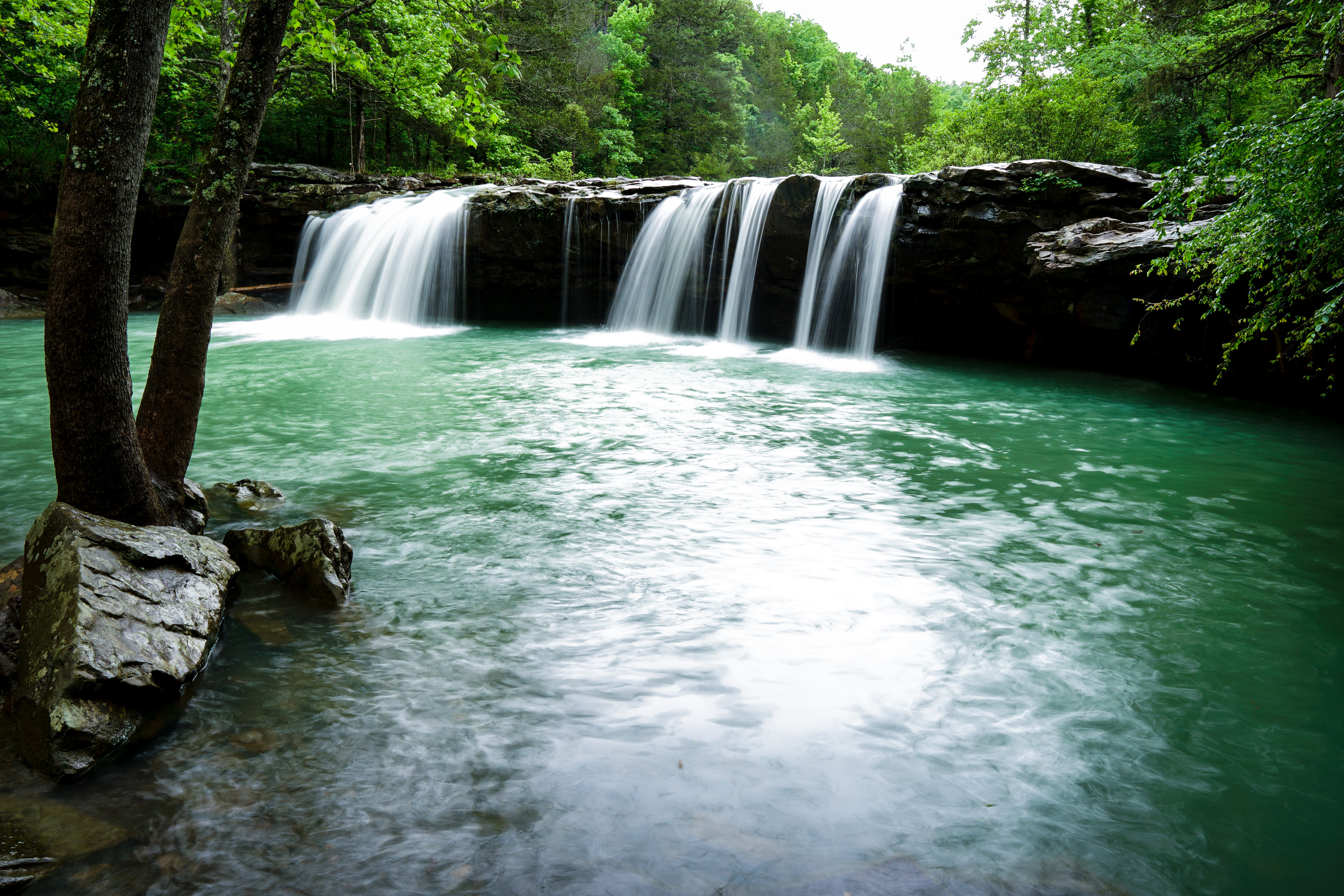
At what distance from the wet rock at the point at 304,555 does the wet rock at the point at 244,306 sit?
1839 cm

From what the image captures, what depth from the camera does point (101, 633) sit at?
3234 millimetres

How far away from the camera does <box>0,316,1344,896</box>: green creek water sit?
110 inches

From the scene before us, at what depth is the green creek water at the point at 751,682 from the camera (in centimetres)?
280

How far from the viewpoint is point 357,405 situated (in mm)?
10352

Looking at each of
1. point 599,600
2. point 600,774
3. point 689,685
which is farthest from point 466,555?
point 600,774

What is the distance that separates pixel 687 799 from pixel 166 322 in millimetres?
4151

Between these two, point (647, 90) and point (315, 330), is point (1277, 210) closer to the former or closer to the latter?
point (315, 330)

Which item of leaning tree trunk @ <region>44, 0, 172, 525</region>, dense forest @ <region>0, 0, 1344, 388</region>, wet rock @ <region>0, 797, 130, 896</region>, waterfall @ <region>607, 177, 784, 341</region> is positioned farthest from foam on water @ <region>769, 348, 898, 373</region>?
wet rock @ <region>0, 797, 130, 896</region>

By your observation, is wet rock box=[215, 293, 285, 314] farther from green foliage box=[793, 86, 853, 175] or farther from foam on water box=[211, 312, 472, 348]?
green foliage box=[793, 86, 853, 175]

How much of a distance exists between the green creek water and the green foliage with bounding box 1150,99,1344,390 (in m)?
1.97

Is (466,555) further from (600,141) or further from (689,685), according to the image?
(600,141)

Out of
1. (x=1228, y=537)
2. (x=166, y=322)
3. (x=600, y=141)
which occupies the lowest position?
(x=1228, y=537)

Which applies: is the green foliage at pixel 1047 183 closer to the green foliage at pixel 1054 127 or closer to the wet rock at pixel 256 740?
the green foliage at pixel 1054 127

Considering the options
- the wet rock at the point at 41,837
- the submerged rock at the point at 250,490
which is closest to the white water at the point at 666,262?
the submerged rock at the point at 250,490
